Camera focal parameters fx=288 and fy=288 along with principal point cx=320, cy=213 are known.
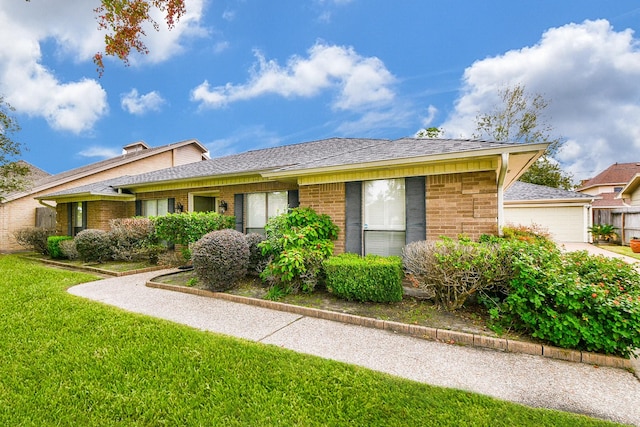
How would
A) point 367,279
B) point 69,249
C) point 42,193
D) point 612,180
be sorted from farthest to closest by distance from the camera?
point 612,180
point 42,193
point 69,249
point 367,279

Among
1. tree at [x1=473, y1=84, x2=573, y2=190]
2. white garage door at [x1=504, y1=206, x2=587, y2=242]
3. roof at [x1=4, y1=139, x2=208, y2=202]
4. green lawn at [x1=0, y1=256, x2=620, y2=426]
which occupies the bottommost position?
green lawn at [x1=0, y1=256, x2=620, y2=426]

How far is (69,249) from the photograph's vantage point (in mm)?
10703

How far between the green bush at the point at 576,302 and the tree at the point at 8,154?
20.0m

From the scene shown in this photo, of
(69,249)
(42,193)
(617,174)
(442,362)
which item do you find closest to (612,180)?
(617,174)

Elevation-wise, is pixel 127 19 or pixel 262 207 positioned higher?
pixel 127 19

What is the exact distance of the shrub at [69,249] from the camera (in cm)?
1063

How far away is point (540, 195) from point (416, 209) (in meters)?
15.9

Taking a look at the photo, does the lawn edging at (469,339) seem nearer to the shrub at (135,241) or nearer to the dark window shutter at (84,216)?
the shrub at (135,241)

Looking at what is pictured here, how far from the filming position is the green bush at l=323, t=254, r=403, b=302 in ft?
16.3

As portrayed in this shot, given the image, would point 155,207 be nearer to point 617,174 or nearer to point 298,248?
point 298,248

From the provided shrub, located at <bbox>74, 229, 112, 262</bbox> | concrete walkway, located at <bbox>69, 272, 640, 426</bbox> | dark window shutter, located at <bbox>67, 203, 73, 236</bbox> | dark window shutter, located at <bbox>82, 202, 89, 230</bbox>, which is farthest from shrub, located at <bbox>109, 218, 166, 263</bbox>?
dark window shutter, located at <bbox>67, 203, 73, 236</bbox>

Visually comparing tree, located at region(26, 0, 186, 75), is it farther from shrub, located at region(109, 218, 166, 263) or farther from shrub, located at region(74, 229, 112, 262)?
shrub, located at region(74, 229, 112, 262)

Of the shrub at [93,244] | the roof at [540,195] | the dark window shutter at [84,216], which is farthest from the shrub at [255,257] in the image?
the roof at [540,195]

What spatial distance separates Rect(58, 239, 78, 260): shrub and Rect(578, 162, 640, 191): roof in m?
48.8
